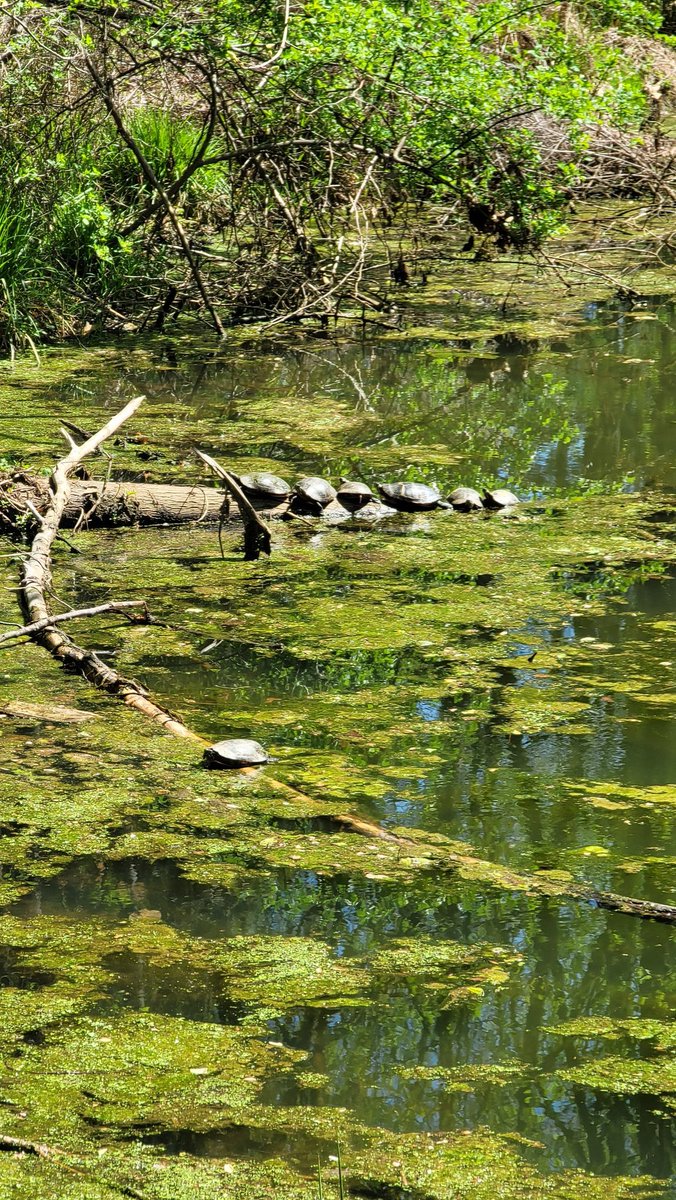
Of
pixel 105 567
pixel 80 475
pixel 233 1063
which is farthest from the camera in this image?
pixel 80 475

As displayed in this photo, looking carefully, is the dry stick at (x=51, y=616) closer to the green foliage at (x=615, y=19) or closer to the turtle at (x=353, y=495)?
the turtle at (x=353, y=495)

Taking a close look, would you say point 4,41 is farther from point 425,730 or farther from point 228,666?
point 425,730

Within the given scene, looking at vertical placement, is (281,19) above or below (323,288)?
above

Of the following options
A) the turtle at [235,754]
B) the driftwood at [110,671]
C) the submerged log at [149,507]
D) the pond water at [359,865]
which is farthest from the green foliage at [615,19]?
the turtle at [235,754]

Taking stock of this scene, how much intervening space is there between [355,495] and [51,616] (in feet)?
6.34

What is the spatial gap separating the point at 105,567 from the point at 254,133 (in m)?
4.53

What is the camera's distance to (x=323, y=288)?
352 inches

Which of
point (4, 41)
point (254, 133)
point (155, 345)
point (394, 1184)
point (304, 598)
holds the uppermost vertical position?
point (4, 41)

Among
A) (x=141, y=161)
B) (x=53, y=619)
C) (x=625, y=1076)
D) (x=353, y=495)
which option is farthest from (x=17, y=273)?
(x=625, y=1076)

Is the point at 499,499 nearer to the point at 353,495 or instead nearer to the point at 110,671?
the point at 353,495

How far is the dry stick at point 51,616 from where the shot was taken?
387 cm

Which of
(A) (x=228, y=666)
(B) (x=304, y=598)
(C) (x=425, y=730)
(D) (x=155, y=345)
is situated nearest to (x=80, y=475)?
(B) (x=304, y=598)

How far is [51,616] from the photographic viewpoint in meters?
4.16

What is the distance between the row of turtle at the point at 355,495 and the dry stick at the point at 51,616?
66 cm
